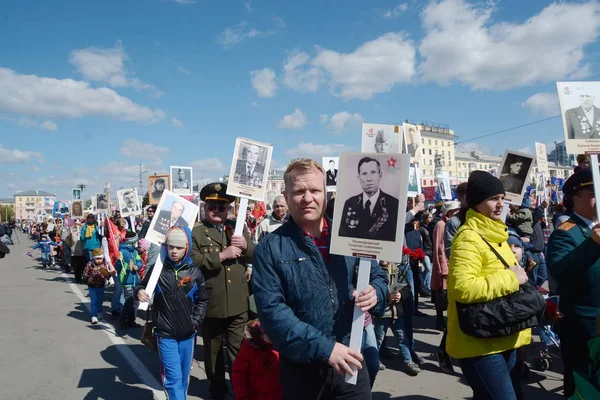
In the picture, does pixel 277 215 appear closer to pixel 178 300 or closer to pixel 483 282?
pixel 178 300

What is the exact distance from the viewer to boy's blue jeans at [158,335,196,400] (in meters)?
3.87

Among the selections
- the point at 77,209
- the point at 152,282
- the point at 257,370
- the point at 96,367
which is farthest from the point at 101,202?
the point at 257,370

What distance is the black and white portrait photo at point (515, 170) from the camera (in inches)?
163

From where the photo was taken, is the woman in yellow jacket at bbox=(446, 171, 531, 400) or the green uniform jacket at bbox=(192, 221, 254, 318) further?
the green uniform jacket at bbox=(192, 221, 254, 318)

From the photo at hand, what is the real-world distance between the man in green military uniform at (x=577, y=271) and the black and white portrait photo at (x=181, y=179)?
6.24m

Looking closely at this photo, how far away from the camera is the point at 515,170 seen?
4215mm

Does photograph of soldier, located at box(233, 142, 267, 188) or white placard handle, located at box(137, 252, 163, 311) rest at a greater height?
photograph of soldier, located at box(233, 142, 267, 188)

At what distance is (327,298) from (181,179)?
6363 mm

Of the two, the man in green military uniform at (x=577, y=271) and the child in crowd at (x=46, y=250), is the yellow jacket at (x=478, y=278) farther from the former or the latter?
the child in crowd at (x=46, y=250)

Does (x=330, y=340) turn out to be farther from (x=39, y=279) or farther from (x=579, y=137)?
(x=39, y=279)

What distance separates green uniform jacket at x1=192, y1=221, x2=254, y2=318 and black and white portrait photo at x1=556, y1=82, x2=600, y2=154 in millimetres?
2985

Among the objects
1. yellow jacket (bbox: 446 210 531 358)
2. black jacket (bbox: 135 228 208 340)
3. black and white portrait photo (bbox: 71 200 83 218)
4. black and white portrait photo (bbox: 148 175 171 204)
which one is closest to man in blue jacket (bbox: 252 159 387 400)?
yellow jacket (bbox: 446 210 531 358)

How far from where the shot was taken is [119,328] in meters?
8.03

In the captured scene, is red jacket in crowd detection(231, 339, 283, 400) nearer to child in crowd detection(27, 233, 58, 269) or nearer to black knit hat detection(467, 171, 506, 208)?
black knit hat detection(467, 171, 506, 208)
